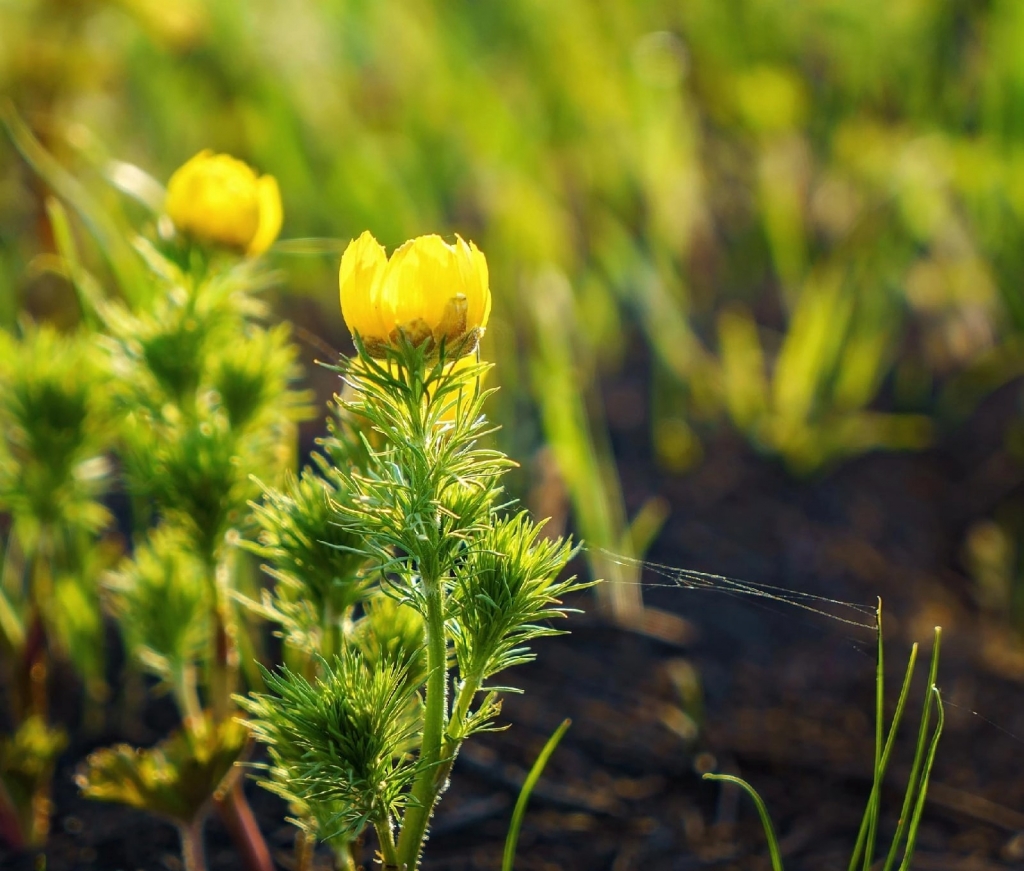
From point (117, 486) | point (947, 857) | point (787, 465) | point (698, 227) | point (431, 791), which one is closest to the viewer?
point (431, 791)

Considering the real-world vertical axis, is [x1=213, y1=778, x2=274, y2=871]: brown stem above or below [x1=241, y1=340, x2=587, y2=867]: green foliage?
below

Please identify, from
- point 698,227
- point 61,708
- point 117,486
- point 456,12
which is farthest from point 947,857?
point 456,12

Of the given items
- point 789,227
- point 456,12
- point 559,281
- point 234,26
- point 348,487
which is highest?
point 456,12

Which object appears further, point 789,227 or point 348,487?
point 789,227

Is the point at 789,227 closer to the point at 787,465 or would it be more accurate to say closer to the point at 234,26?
the point at 787,465

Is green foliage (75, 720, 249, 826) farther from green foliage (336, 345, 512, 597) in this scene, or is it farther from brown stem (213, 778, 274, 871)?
green foliage (336, 345, 512, 597)

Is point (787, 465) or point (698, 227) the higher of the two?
point (698, 227)

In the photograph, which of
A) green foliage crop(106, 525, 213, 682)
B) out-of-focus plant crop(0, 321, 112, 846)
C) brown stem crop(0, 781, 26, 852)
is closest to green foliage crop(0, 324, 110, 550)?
out-of-focus plant crop(0, 321, 112, 846)
